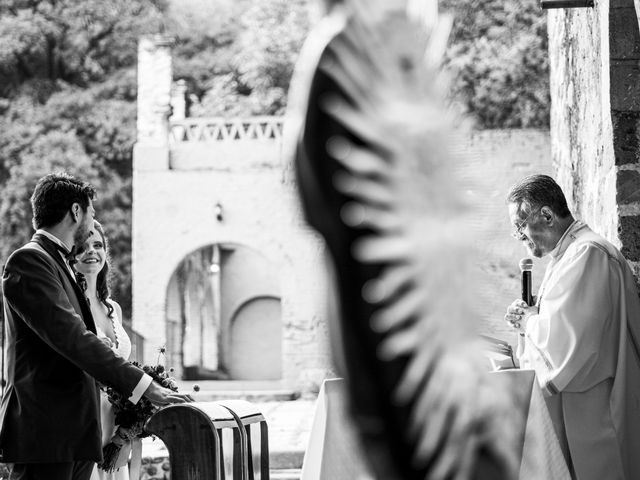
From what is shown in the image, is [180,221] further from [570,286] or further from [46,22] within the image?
[570,286]

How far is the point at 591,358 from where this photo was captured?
3.95 meters

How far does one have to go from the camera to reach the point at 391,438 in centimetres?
121

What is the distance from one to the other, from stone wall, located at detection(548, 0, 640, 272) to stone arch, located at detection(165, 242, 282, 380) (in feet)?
63.7

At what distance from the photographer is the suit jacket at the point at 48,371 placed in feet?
11.0

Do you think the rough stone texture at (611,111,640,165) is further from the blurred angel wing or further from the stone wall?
the blurred angel wing

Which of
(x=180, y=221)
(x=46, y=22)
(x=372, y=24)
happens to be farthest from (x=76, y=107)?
(x=372, y=24)

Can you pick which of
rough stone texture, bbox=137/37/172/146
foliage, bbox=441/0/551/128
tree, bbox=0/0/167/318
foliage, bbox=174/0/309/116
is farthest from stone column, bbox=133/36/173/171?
foliage, bbox=441/0/551/128

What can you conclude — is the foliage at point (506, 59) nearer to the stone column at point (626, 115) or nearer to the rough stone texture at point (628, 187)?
the stone column at point (626, 115)

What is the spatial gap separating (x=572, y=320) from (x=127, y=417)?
5.83 ft

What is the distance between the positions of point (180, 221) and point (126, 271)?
490cm

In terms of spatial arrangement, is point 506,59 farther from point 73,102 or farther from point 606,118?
point 606,118

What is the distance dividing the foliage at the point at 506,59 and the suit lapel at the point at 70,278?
16.1 metres

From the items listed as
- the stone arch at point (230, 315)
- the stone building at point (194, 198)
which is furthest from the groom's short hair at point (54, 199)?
the stone arch at point (230, 315)

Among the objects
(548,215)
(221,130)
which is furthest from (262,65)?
(548,215)
